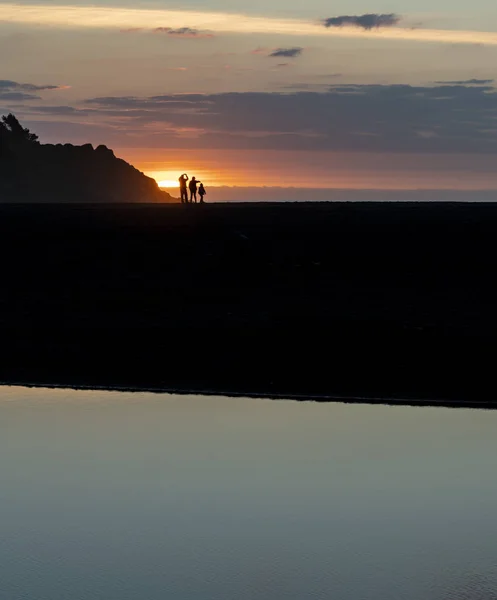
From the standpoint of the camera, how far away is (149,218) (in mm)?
57312

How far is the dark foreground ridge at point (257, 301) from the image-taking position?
100ft

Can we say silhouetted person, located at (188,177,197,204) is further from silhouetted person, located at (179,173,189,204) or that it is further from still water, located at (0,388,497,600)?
still water, located at (0,388,497,600)

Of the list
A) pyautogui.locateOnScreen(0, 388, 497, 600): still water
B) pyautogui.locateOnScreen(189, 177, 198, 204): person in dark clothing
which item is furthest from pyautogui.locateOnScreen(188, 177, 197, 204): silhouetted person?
pyautogui.locateOnScreen(0, 388, 497, 600): still water

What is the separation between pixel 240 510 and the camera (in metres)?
17.0

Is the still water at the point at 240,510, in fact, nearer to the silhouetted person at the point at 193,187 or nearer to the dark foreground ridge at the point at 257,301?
the dark foreground ridge at the point at 257,301

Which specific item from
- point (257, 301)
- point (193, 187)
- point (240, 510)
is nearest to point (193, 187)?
point (193, 187)

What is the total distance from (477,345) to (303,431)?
39.3 ft

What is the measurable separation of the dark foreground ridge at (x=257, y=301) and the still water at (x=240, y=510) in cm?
572

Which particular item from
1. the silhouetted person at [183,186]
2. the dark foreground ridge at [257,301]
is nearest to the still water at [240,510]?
the dark foreground ridge at [257,301]

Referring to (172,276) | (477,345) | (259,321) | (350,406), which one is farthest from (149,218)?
(350,406)

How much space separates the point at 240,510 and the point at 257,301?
23.2m

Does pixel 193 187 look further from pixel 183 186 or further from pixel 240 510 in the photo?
pixel 240 510

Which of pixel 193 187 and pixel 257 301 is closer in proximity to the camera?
pixel 257 301

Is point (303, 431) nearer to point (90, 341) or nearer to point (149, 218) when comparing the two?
point (90, 341)
